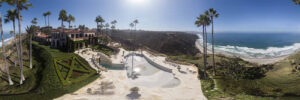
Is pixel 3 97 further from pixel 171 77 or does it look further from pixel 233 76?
pixel 233 76

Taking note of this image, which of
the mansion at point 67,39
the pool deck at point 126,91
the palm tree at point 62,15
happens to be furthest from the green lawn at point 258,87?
the palm tree at point 62,15

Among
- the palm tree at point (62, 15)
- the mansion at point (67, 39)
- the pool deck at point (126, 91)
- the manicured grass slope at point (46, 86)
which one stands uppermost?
the palm tree at point (62, 15)

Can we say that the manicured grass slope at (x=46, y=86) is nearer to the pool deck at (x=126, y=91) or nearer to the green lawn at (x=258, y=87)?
the pool deck at (x=126, y=91)

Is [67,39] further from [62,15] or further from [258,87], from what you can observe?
[258,87]

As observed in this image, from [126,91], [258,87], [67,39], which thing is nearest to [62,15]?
[67,39]

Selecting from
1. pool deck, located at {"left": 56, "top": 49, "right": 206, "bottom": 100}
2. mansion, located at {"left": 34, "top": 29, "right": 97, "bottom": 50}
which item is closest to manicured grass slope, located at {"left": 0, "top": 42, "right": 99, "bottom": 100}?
pool deck, located at {"left": 56, "top": 49, "right": 206, "bottom": 100}

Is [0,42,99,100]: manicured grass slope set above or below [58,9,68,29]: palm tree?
below

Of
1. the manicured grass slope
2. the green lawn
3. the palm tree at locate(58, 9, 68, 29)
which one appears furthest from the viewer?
the palm tree at locate(58, 9, 68, 29)

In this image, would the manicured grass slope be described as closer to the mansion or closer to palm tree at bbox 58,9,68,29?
the mansion

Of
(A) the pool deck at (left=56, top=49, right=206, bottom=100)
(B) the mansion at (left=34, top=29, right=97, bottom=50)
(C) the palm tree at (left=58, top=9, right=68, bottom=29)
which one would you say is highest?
(C) the palm tree at (left=58, top=9, right=68, bottom=29)

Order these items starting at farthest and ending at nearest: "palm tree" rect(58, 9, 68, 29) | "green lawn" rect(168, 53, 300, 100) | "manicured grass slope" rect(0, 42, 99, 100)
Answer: "palm tree" rect(58, 9, 68, 29) < "manicured grass slope" rect(0, 42, 99, 100) < "green lawn" rect(168, 53, 300, 100)

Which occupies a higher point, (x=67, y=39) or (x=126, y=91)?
(x=67, y=39)
